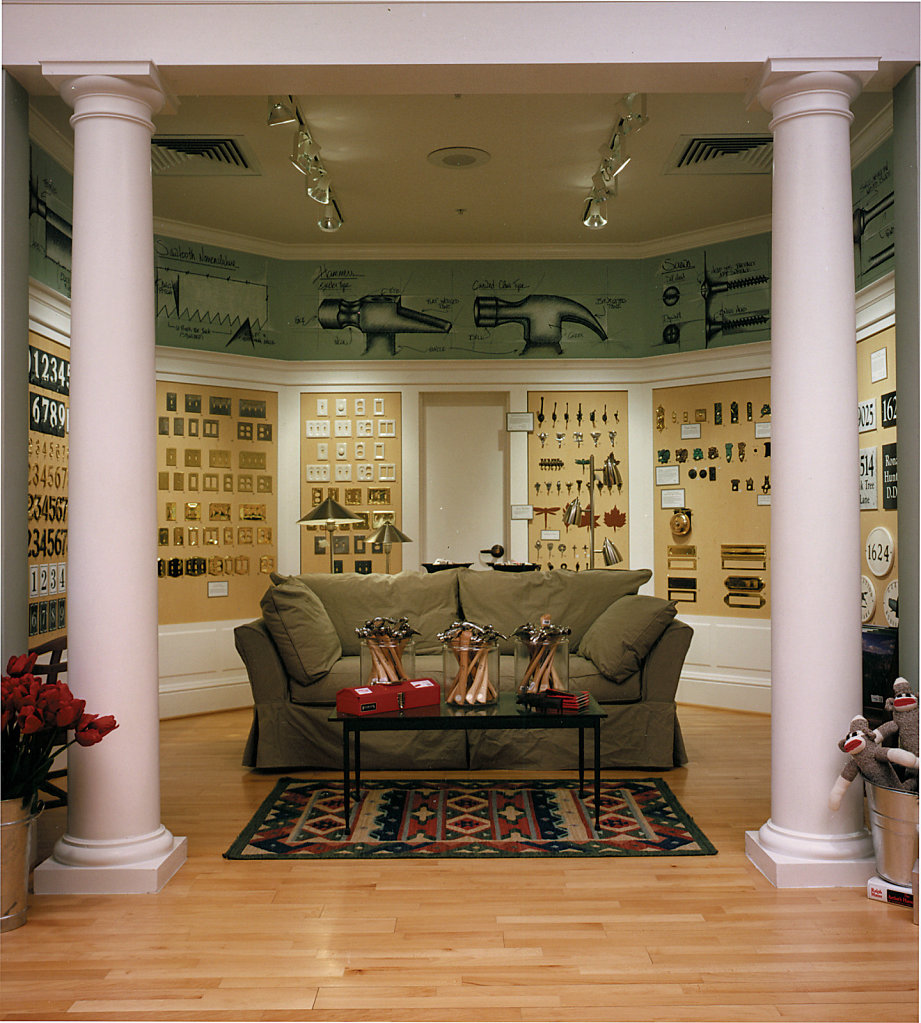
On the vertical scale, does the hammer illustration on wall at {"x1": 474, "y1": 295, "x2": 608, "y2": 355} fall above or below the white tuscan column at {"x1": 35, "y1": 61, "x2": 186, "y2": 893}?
above

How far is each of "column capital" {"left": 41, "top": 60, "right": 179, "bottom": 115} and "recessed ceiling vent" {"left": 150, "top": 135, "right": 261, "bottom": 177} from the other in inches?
80.0

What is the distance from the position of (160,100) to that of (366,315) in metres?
3.94

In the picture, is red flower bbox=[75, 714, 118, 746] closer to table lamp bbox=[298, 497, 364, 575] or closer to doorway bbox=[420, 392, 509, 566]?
table lamp bbox=[298, 497, 364, 575]

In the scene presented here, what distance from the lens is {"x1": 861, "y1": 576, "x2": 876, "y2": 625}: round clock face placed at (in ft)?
16.2

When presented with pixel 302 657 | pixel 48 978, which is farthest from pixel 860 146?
pixel 48 978

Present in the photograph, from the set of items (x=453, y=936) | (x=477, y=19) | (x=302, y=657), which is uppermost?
(x=477, y=19)

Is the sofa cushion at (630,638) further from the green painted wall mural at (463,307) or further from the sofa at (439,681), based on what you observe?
the green painted wall mural at (463,307)

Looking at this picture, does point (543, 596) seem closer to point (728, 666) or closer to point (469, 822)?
point (469, 822)

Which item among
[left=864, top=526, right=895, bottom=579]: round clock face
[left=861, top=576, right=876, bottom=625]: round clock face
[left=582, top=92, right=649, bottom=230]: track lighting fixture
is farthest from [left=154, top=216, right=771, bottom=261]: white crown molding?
[left=861, top=576, right=876, bottom=625]: round clock face

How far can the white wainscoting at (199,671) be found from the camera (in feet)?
21.4

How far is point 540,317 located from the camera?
24.6ft

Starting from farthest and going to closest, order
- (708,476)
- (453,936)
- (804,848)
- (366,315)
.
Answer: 1. (366,315)
2. (708,476)
3. (804,848)
4. (453,936)

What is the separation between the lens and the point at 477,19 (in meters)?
3.44

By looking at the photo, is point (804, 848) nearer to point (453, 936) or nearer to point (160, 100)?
point (453, 936)
